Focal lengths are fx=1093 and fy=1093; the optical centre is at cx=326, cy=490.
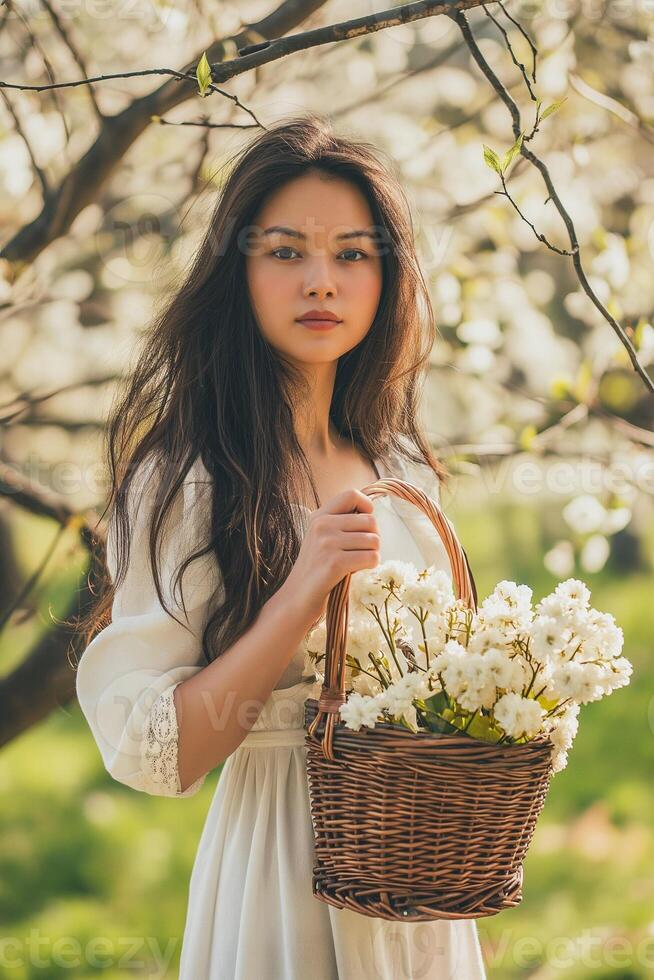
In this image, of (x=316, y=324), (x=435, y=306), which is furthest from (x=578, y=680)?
(x=435, y=306)

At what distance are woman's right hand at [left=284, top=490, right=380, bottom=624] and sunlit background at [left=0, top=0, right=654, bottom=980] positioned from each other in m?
0.67

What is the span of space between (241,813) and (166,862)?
2140mm

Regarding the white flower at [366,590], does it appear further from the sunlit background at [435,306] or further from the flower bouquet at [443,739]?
the sunlit background at [435,306]

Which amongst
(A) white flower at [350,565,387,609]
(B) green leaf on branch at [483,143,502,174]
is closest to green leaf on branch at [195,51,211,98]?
(B) green leaf on branch at [483,143,502,174]

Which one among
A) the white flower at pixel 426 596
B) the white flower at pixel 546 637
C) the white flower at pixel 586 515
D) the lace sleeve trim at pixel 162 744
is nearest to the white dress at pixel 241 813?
the lace sleeve trim at pixel 162 744

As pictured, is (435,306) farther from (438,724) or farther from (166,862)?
(166,862)

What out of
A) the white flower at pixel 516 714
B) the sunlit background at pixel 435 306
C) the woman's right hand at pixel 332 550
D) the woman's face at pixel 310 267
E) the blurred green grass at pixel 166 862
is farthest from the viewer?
the blurred green grass at pixel 166 862

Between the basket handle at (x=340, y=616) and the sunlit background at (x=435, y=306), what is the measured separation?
617 millimetres

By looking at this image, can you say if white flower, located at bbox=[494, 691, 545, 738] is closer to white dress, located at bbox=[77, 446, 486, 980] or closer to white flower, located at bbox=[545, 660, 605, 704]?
white flower, located at bbox=[545, 660, 605, 704]

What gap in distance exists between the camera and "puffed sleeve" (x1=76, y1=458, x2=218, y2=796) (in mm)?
1242

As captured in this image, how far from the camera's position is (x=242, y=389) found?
146 centimetres

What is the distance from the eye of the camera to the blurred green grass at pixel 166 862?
3010 mm

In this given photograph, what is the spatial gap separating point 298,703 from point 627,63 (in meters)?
2.28

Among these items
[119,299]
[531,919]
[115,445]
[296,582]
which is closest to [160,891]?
[531,919]
